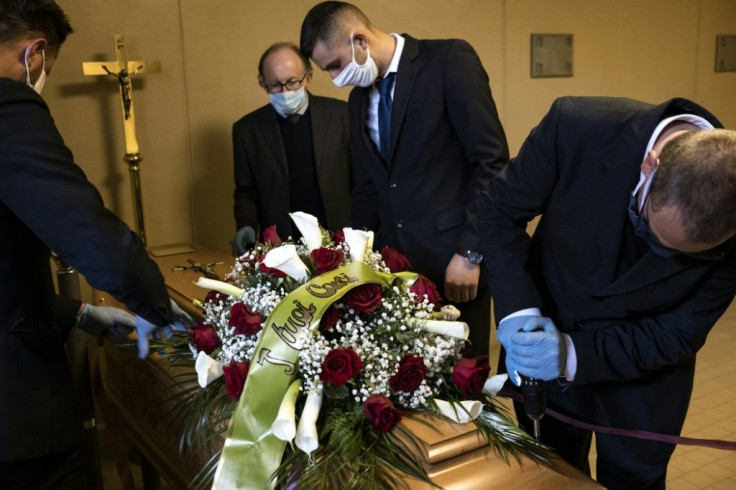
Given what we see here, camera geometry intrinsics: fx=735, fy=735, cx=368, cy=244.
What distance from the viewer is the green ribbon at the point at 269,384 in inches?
59.4

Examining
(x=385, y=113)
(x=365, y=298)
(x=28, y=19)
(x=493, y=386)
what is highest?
(x=28, y=19)

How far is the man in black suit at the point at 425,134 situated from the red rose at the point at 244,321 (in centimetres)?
101

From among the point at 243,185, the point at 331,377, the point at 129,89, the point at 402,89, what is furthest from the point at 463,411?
the point at 129,89

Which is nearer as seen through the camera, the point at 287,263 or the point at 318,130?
the point at 287,263

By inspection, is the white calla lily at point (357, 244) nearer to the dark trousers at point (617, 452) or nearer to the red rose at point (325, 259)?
the red rose at point (325, 259)

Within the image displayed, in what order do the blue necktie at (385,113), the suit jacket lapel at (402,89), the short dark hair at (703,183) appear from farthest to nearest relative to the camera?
the blue necktie at (385,113)
the suit jacket lapel at (402,89)
the short dark hair at (703,183)

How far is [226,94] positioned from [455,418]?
3.35m

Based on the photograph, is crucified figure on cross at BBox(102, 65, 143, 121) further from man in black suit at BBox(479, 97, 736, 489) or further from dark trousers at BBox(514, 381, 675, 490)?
dark trousers at BBox(514, 381, 675, 490)

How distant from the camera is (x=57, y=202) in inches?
59.6

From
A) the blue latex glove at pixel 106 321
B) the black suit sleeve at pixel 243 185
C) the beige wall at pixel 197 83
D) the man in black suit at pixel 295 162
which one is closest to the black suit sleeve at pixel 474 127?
the blue latex glove at pixel 106 321

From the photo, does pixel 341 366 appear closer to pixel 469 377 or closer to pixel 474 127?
pixel 469 377

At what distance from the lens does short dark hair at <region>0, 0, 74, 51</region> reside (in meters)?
1.58

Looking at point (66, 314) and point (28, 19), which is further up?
point (28, 19)

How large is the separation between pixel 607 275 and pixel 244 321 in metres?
0.87
